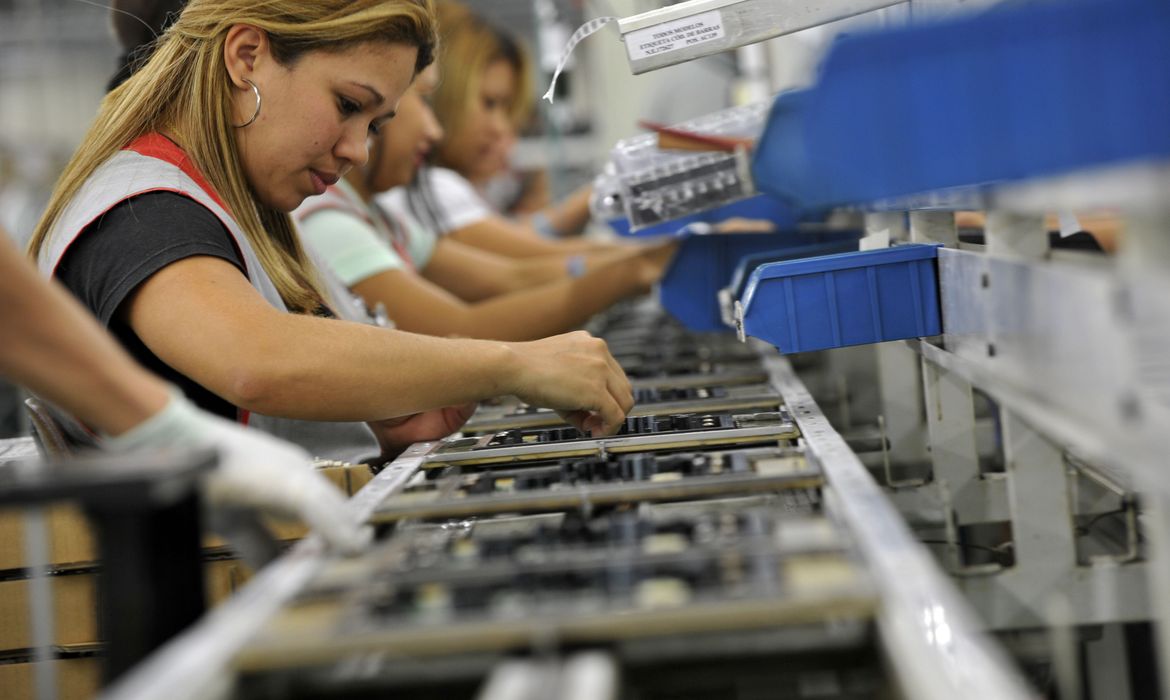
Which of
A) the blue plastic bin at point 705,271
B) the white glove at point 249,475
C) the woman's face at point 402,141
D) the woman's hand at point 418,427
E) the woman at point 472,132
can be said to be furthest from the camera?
the woman at point 472,132

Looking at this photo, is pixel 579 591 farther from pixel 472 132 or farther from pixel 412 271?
pixel 472 132

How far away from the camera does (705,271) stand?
2.70 m

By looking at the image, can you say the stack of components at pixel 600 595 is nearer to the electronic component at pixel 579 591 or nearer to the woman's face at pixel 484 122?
the electronic component at pixel 579 591

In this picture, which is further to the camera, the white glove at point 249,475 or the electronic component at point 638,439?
the electronic component at point 638,439

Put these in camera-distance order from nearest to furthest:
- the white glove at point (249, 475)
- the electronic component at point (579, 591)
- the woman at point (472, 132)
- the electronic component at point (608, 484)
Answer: the electronic component at point (579, 591)
the white glove at point (249, 475)
the electronic component at point (608, 484)
the woman at point (472, 132)

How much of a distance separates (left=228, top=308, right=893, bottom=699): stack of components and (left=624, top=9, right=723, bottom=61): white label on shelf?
0.66 m

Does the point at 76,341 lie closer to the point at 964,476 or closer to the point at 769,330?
the point at 769,330

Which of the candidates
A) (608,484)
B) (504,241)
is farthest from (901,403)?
(504,241)

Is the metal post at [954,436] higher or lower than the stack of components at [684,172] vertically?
lower

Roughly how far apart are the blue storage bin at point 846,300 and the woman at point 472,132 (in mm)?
2173

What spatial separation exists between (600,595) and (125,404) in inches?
18.6

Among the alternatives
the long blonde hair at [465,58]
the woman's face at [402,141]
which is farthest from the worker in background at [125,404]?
the long blonde hair at [465,58]

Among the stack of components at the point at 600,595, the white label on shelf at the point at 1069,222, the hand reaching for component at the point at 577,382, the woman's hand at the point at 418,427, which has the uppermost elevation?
the white label on shelf at the point at 1069,222

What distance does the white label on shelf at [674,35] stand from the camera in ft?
5.60
